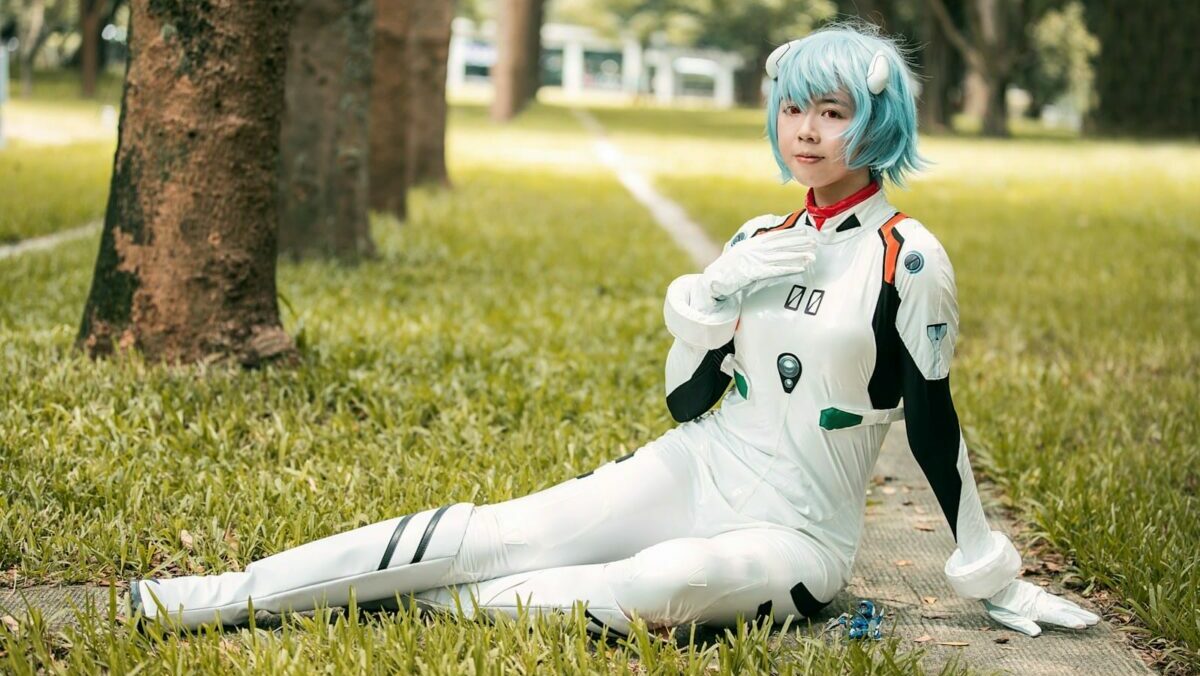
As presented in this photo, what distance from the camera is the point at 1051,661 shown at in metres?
3.29

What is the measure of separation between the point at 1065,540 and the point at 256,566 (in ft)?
7.53

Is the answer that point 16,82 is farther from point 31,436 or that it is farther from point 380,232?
point 31,436

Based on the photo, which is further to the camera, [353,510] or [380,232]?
[380,232]

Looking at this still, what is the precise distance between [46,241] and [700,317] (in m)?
7.56

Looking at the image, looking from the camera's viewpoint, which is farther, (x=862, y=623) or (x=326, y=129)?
(x=326, y=129)

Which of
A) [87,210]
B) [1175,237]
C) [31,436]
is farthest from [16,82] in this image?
[31,436]

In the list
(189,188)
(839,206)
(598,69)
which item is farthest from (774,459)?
(598,69)

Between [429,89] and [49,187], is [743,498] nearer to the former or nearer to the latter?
[49,187]

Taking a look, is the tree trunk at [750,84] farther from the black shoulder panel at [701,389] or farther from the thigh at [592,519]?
the thigh at [592,519]

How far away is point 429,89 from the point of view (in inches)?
572

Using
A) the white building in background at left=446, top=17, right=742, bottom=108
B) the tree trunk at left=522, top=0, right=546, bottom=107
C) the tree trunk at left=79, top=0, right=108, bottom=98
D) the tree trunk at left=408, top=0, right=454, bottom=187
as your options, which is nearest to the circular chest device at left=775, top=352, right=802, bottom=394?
the tree trunk at left=408, top=0, right=454, bottom=187

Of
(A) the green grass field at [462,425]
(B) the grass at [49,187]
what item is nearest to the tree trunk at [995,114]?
(B) the grass at [49,187]

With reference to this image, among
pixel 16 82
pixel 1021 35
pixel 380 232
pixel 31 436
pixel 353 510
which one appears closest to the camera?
pixel 353 510

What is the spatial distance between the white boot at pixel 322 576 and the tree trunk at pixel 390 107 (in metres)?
8.68
